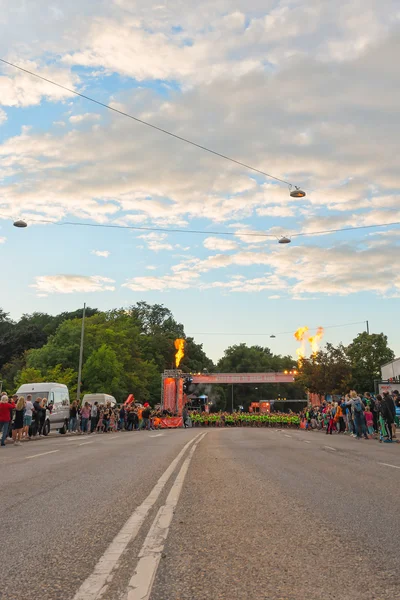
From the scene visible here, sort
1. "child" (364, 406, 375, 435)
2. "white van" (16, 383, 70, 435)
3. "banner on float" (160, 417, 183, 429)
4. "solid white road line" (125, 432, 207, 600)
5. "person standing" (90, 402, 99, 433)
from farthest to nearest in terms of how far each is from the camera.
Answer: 1. "banner on float" (160, 417, 183, 429)
2. "person standing" (90, 402, 99, 433)
3. "white van" (16, 383, 70, 435)
4. "child" (364, 406, 375, 435)
5. "solid white road line" (125, 432, 207, 600)

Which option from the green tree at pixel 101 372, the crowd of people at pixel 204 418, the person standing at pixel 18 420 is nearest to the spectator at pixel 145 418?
the crowd of people at pixel 204 418

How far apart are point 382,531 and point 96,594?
2803mm

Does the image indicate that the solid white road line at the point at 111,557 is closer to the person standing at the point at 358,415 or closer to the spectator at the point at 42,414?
the spectator at the point at 42,414

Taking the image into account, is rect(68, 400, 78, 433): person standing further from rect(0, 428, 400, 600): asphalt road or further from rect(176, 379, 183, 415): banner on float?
rect(176, 379, 183, 415): banner on float

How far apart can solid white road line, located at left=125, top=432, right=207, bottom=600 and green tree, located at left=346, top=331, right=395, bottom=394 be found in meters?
46.4

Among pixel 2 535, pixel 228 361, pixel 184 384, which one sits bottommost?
pixel 2 535

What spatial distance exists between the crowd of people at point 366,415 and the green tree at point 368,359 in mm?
17239


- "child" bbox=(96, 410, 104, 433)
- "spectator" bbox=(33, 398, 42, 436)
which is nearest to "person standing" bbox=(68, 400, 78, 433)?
A: "child" bbox=(96, 410, 104, 433)

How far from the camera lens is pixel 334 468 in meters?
10.0

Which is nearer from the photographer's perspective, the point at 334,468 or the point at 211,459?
the point at 334,468

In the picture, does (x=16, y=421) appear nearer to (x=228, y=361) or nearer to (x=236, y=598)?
(x=236, y=598)

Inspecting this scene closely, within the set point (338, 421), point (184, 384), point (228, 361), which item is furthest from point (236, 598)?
point (228, 361)

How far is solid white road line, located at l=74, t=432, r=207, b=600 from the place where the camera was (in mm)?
3102

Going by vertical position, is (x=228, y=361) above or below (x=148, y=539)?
above
